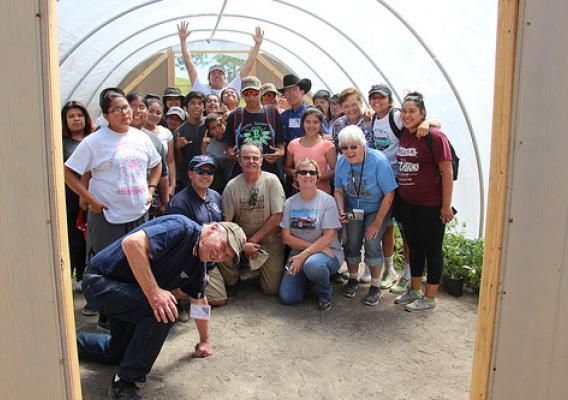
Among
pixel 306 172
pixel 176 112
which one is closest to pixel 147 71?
pixel 176 112

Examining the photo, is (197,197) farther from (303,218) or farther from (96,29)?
(96,29)

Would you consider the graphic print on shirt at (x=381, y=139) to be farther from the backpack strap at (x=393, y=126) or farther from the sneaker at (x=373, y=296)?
the sneaker at (x=373, y=296)

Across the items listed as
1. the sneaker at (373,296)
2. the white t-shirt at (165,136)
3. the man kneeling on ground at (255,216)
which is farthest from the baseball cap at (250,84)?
the sneaker at (373,296)

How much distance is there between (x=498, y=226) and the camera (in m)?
2.32

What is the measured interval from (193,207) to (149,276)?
166cm

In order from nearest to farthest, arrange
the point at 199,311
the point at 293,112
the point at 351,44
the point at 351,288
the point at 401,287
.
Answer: the point at 199,311, the point at 351,288, the point at 401,287, the point at 293,112, the point at 351,44

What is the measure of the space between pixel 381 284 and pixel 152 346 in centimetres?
301

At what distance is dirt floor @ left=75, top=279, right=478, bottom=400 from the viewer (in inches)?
140

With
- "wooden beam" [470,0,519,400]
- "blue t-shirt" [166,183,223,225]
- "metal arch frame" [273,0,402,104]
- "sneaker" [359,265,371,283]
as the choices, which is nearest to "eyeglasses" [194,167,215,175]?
"blue t-shirt" [166,183,223,225]

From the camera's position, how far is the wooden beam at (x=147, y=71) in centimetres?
1316

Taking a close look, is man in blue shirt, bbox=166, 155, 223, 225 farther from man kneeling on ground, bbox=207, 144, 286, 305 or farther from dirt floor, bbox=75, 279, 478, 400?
dirt floor, bbox=75, 279, 478, 400

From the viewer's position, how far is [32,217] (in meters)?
2.12

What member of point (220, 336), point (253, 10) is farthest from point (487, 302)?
point (253, 10)

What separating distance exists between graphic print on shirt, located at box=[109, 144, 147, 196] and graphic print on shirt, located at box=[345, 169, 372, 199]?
2.12 metres
